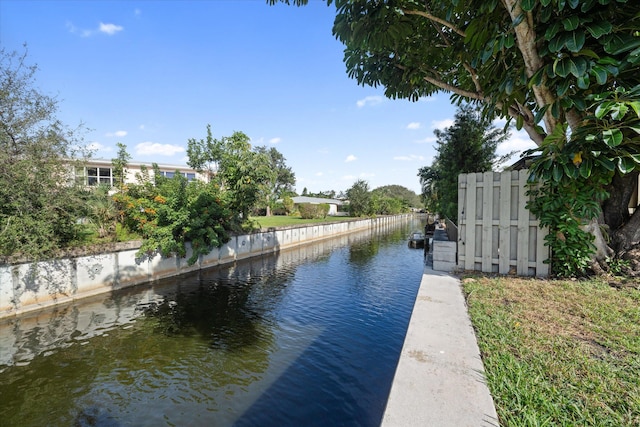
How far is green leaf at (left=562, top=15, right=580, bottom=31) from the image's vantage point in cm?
382

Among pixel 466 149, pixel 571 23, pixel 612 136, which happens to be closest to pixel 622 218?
pixel 612 136

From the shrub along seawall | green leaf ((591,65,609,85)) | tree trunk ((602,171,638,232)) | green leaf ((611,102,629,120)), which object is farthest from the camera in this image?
the shrub along seawall

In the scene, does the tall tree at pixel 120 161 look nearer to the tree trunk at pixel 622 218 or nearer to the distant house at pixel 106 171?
the distant house at pixel 106 171

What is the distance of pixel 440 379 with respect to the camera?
8.14ft

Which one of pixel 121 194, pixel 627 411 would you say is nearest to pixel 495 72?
pixel 627 411

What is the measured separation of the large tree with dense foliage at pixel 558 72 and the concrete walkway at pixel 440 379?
10.5ft

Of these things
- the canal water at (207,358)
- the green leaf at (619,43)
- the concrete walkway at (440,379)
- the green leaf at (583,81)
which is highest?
the green leaf at (619,43)

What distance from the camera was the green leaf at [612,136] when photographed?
3803mm

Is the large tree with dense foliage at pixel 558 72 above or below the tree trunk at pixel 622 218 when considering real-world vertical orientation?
above

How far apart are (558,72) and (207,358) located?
8079 mm

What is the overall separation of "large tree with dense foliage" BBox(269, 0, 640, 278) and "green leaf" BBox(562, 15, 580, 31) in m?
0.01

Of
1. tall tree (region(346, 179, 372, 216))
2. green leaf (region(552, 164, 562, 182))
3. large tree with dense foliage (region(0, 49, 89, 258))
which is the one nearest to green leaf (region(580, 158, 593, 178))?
green leaf (region(552, 164, 562, 182))

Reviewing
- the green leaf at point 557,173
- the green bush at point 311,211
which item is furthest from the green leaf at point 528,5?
the green bush at point 311,211

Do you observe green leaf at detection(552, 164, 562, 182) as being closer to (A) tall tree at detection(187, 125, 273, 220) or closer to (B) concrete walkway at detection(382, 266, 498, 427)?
(B) concrete walkway at detection(382, 266, 498, 427)
